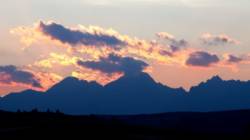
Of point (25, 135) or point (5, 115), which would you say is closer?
point (25, 135)

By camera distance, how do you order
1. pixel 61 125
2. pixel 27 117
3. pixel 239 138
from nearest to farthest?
pixel 61 125 < pixel 239 138 < pixel 27 117

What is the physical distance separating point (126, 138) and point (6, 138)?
16162mm

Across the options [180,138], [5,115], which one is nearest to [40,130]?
[180,138]

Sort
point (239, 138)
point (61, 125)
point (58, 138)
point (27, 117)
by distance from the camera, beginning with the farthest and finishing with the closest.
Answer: point (27, 117), point (239, 138), point (61, 125), point (58, 138)

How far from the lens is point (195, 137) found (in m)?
112

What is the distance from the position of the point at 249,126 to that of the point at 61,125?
51.9 metres

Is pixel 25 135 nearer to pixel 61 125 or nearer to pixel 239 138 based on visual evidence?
pixel 61 125

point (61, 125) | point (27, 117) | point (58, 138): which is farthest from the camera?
point (27, 117)

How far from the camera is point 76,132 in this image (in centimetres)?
9981

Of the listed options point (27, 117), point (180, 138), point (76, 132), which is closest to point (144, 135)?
point (180, 138)

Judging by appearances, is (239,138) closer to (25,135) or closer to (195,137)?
(195,137)

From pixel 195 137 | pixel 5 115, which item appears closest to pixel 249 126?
pixel 195 137

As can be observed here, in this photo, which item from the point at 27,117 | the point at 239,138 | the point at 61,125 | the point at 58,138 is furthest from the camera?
the point at 27,117

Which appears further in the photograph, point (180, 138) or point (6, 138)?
point (180, 138)
